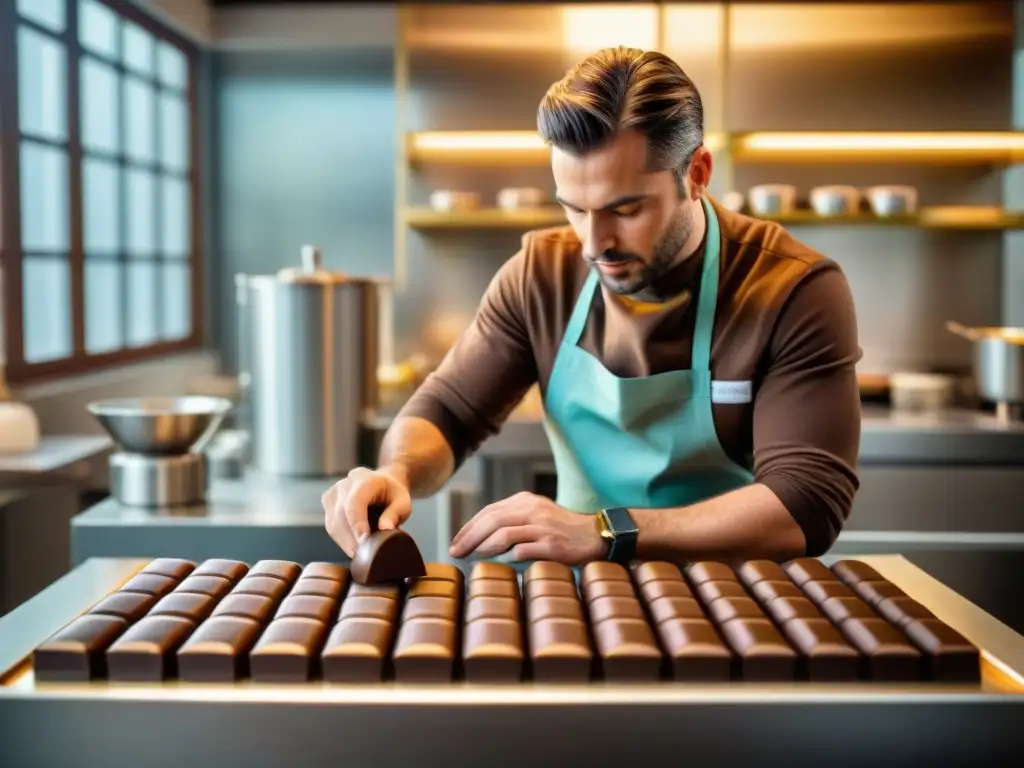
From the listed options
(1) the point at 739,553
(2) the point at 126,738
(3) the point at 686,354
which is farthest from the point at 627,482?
(2) the point at 126,738

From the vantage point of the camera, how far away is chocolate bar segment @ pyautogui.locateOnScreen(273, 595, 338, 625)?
115 cm

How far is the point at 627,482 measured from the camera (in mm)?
2070

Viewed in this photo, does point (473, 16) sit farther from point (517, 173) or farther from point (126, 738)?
point (126, 738)

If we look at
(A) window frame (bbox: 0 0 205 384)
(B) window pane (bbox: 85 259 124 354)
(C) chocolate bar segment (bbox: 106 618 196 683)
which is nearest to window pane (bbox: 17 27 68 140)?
(A) window frame (bbox: 0 0 205 384)

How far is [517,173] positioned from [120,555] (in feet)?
9.93

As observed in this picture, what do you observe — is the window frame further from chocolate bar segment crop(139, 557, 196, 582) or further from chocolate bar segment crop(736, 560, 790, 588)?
chocolate bar segment crop(736, 560, 790, 588)

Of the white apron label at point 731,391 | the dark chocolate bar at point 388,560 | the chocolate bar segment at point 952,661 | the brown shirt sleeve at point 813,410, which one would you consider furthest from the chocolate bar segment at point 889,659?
the white apron label at point 731,391

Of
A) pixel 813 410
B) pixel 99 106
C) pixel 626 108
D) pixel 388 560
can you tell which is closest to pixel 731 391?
pixel 813 410

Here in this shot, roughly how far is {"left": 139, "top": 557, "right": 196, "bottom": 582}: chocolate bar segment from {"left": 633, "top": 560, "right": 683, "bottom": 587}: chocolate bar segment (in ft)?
1.74

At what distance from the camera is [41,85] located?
3.80 m

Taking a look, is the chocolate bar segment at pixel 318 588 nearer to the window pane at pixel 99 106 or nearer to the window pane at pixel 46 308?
the window pane at pixel 46 308

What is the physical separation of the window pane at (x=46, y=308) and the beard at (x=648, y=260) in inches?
97.6

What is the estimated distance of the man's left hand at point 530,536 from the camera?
1.52m

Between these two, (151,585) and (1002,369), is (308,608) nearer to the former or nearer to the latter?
(151,585)
